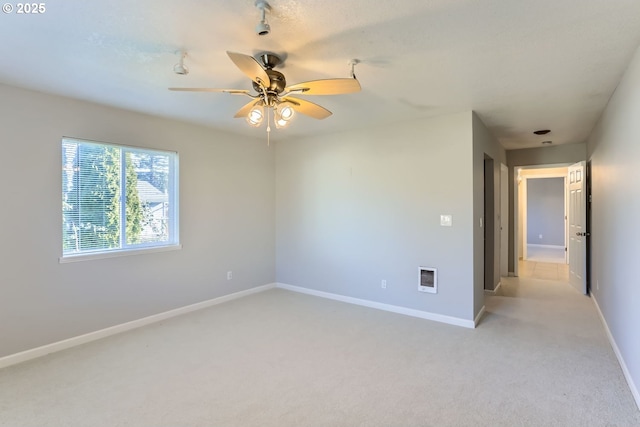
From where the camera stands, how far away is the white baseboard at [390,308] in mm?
3766

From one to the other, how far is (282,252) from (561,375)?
3.86m

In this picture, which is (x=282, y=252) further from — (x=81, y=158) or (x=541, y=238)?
(x=541, y=238)

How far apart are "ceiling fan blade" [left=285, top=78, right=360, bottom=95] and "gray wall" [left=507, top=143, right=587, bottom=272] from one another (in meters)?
5.39

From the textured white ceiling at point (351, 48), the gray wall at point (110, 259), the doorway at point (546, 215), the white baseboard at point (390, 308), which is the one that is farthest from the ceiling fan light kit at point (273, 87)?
the doorway at point (546, 215)

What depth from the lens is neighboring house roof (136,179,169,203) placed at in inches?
153

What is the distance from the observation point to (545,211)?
397 inches

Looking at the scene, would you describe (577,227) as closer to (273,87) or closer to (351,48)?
(351,48)

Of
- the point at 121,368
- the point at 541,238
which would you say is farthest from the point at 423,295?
the point at 541,238

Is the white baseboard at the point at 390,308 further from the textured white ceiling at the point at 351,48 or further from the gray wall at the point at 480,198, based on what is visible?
the textured white ceiling at the point at 351,48

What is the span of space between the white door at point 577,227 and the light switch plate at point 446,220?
282 cm

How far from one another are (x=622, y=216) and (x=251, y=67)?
3.12 metres

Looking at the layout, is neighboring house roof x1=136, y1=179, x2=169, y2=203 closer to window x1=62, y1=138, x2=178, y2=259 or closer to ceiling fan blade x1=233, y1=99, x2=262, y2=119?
window x1=62, y1=138, x2=178, y2=259

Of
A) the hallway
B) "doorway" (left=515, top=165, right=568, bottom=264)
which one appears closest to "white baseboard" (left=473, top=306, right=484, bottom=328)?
the hallway

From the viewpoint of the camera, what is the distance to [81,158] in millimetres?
3355
